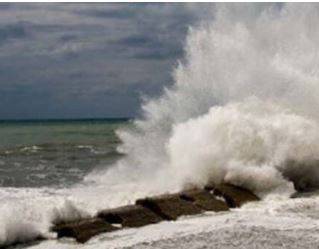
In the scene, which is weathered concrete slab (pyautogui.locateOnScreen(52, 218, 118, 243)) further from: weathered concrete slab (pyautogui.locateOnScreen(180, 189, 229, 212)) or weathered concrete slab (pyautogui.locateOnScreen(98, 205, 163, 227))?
weathered concrete slab (pyautogui.locateOnScreen(180, 189, 229, 212))

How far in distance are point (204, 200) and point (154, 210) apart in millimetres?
1078

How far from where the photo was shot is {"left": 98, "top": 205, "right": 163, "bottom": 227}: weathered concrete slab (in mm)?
9828

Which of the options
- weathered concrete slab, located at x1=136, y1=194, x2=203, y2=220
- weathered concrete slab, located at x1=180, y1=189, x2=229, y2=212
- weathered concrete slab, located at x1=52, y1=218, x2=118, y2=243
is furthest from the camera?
weathered concrete slab, located at x1=180, y1=189, x2=229, y2=212

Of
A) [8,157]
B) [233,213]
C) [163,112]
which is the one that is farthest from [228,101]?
[8,157]

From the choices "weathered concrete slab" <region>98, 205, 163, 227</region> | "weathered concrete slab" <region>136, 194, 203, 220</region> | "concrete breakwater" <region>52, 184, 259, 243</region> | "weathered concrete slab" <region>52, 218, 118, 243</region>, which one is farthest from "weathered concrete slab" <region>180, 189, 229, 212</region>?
"weathered concrete slab" <region>52, 218, 118, 243</region>

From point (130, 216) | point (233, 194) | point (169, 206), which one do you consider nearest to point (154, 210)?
point (169, 206)

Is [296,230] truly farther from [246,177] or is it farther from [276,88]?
[276,88]

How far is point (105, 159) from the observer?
26.3m

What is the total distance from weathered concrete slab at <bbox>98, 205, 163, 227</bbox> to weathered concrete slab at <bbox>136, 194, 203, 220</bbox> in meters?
0.13

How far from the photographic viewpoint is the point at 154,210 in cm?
1034

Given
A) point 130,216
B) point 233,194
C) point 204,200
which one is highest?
point 233,194

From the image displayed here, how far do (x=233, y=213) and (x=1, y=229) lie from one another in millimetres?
3351

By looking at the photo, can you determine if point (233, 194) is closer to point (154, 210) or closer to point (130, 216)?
point (154, 210)

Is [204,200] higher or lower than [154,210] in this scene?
higher
